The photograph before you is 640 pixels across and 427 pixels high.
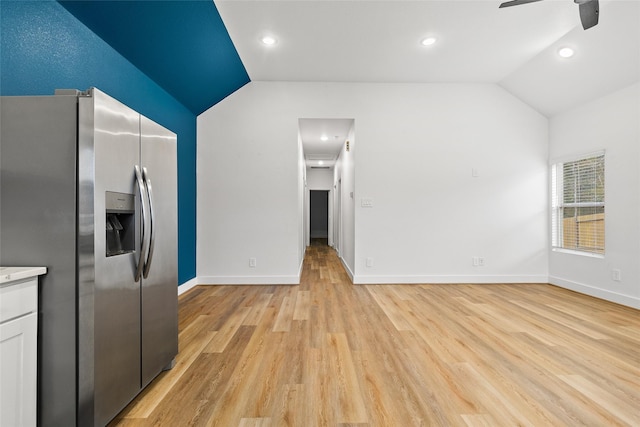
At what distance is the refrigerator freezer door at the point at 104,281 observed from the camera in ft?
4.07

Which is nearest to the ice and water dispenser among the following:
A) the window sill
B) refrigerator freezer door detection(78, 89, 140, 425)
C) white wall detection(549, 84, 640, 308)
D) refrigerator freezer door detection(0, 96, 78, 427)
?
refrigerator freezer door detection(78, 89, 140, 425)

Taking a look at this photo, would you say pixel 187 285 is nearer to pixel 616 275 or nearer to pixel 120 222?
pixel 120 222

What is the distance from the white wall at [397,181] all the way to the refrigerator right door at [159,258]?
242cm

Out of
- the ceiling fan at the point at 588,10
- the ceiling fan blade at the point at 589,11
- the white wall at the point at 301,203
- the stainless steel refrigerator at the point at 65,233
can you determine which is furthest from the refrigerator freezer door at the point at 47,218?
the white wall at the point at 301,203

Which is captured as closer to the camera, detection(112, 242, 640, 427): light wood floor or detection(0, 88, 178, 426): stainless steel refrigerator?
detection(0, 88, 178, 426): stainless steel refrigerator

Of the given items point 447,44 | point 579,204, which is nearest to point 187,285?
point 447,44

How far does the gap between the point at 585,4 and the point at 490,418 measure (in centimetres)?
285

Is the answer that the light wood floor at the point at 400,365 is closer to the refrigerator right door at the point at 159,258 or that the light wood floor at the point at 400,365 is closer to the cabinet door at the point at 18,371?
the refrigerator right door at the point at 159,258

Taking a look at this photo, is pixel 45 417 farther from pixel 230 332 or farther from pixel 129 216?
pixel 230 332

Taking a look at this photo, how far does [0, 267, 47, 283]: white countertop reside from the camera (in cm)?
106

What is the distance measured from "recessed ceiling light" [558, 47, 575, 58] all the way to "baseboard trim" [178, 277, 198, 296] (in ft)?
17.7

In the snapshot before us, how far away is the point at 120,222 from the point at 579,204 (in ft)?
17.1

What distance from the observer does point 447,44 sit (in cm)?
347

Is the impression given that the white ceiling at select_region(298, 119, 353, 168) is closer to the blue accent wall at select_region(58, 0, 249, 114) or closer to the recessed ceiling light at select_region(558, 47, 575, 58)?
the blue accent wall at select_region(58, 0, 249, 114)
